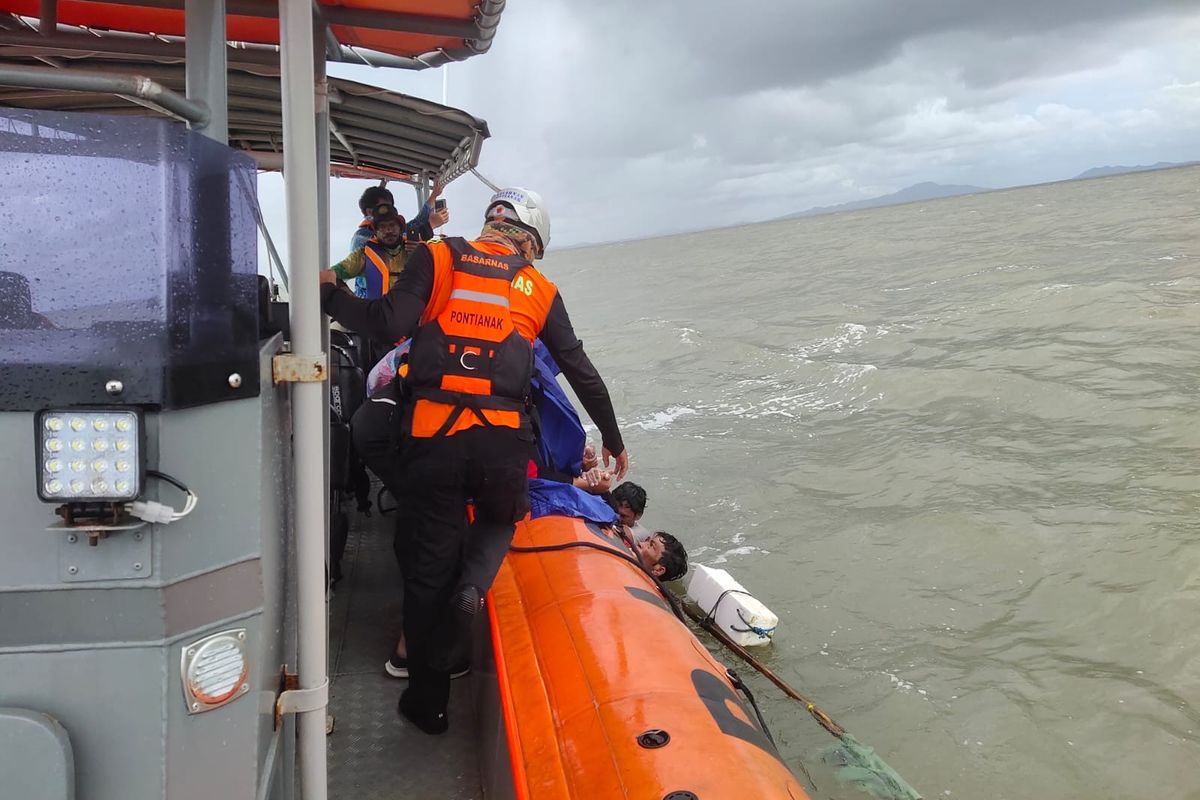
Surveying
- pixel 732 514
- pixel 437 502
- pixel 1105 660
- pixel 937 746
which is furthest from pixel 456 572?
pixel 732 514

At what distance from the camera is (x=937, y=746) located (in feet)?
14.1

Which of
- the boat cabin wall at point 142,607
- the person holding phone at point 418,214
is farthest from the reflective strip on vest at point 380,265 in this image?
the boat cabin wall at point 142,607

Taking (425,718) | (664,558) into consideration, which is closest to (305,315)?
(425,718)

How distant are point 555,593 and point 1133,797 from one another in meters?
3.07

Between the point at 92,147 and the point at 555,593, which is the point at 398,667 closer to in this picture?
the point at 555,593

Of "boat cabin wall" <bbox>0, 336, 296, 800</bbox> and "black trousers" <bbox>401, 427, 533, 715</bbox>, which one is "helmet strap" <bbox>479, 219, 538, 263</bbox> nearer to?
"black trousers" <bbox>401, 427, 533, 715</bbox>

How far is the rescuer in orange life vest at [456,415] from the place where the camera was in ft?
8.88

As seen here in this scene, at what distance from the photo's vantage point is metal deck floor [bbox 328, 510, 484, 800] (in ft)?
8.61

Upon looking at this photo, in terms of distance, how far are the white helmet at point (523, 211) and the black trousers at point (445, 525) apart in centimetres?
78

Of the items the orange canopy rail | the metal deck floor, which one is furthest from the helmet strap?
the metal deck floor

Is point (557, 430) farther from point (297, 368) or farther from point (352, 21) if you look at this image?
point (297, 368)

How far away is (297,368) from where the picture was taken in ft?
5.24

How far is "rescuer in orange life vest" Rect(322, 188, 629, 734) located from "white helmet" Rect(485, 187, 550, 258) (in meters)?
0.02

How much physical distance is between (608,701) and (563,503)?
149cm
